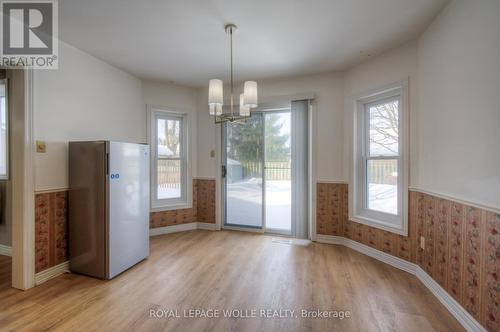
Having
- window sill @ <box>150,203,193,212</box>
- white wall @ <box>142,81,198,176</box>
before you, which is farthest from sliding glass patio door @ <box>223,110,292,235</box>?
window sill @ <box>150,203,193,212</box>

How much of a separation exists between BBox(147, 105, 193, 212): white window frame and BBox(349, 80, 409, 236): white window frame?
273cm

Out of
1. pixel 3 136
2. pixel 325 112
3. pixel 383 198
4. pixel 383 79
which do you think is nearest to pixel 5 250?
pixel 3 136

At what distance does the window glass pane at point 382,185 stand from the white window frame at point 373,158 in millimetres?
55

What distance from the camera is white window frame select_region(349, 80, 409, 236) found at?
2.51 m

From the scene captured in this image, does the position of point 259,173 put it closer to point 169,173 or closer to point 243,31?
point 169,173

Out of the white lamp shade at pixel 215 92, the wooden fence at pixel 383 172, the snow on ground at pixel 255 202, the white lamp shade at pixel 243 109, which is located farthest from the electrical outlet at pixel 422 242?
the white lamp shade at pixel 215 92

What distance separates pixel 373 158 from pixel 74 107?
12.4ft

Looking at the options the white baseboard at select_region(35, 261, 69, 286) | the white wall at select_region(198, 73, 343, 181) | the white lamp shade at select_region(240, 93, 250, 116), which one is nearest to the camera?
the white lamp shade at select_region(240, 93, 250, 116)

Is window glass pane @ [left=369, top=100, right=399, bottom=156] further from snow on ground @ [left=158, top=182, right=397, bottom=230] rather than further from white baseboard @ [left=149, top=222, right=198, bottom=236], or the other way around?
white baseboard @ [left=149, top=222, right=198, bottom=236]

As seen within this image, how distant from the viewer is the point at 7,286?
2.17 m

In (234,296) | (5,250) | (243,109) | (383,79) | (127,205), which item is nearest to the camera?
(234,296)

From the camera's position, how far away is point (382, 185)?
2.86m

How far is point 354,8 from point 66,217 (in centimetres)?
360

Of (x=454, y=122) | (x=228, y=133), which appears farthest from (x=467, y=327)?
(x=228, y=133)
